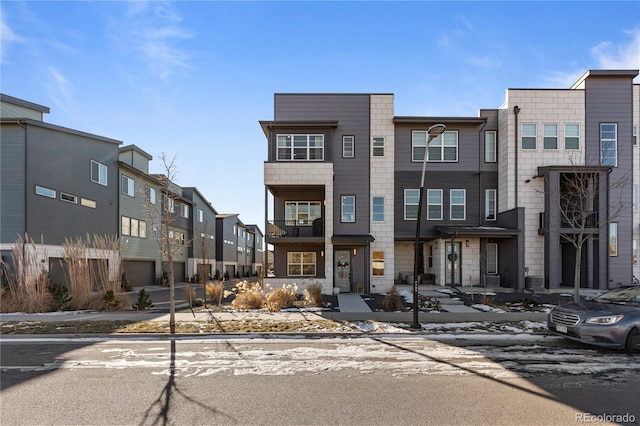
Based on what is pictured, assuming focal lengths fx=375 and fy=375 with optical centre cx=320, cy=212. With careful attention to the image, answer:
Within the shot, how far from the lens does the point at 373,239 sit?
2052cm

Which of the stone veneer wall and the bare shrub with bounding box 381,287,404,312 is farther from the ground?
the stone veneer wall

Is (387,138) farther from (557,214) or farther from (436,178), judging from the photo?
(557,214)


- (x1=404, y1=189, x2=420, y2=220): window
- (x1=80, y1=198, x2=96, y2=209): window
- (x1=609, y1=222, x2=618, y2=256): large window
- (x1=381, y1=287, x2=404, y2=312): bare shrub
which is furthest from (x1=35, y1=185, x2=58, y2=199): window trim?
(x1=609, y1=222, x2=618, y2=256): large window

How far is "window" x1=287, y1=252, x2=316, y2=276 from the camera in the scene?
22203mm

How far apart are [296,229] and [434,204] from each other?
8.54 meters

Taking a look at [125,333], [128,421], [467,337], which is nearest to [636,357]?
[467,337]

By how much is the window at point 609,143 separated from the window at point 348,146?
14253mm

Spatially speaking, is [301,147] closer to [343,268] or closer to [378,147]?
[378,147]

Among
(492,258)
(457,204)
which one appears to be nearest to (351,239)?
(457,204)

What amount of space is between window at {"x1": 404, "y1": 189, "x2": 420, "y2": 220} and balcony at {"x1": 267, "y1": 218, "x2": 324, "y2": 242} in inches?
211

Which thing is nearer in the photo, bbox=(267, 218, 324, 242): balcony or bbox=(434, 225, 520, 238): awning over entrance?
bbox=(434, 225, 520, 238): awning over entrance

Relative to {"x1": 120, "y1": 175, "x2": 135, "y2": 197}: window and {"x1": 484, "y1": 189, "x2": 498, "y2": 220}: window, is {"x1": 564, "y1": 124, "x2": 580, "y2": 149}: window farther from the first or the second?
{"x1": 120, "y1": 175, "x2": 135, "y2": 197}: window

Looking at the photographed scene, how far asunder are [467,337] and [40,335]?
11517 millimetres

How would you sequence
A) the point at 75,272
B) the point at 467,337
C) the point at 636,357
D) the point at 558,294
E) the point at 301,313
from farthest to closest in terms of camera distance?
the point at 558,294
the point at 75,272
the point at 301,313
the point at 467,337
the point at 636,357
